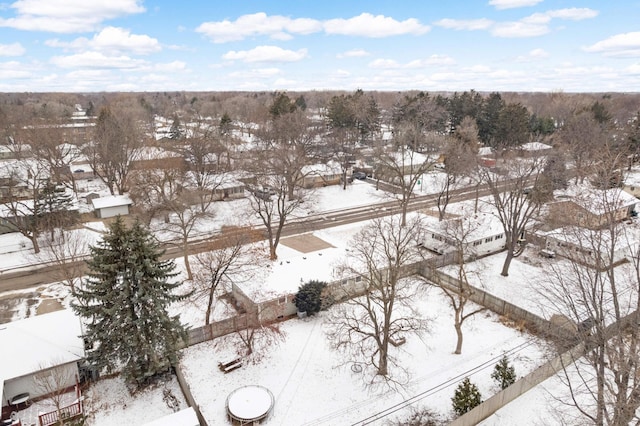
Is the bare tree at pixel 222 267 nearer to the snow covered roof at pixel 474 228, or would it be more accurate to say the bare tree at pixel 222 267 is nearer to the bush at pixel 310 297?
the bush at pixel 310 297

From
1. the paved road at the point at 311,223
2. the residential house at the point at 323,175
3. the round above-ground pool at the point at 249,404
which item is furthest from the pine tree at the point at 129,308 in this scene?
the residential house at the point at 323,175

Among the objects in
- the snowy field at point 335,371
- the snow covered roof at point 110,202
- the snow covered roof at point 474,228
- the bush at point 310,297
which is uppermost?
the snow covered roof at point 110,202

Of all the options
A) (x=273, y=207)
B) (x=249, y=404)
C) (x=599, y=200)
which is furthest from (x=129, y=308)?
(x=599, y=200)

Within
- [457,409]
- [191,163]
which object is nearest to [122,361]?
[457,409]

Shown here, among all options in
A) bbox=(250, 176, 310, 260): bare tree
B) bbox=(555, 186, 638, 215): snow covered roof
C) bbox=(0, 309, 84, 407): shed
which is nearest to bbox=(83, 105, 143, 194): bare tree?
bbox=(250, 176, 310, 260): bare tree

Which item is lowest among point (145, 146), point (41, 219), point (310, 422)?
point (310, 422)

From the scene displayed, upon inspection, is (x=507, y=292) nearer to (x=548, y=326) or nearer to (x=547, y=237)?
(x=548, y=326)
